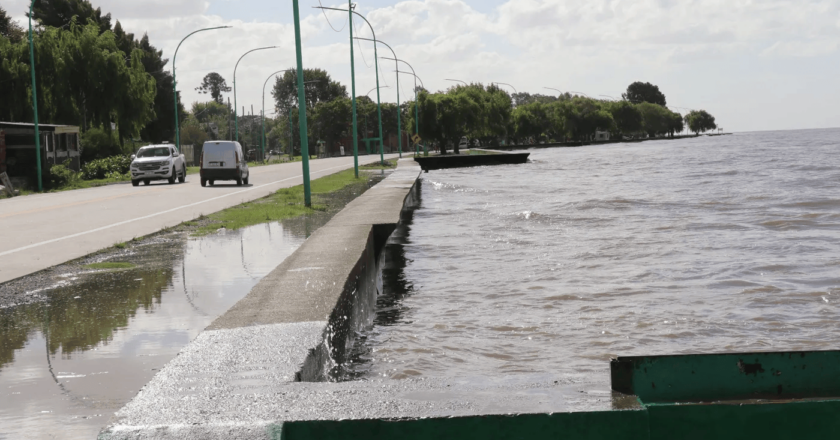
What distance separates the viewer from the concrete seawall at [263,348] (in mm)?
3637

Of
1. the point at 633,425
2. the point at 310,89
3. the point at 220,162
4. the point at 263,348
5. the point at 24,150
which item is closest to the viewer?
the point at 633,425

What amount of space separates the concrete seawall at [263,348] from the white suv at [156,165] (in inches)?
1130

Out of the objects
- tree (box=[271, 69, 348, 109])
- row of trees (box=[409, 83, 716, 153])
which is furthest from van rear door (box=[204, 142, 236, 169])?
tree (box=[271, 69, 348, 109])

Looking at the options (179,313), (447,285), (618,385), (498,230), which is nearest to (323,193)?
(498,230)

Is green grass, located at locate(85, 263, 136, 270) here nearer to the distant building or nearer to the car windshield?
the distant building

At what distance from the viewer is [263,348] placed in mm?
5195

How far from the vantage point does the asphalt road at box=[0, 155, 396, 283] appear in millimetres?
12781

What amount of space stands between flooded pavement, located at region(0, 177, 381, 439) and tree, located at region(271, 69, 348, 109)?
15152 cm

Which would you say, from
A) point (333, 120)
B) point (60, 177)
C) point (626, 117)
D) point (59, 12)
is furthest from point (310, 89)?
point (60, 177)

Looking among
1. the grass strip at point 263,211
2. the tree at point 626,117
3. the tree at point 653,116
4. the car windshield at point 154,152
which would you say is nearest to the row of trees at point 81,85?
the car windshield at point 154,152

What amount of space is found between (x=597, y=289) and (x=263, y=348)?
633cm

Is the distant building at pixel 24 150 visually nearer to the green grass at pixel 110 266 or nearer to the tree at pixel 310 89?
the green grass at pixel 110 266

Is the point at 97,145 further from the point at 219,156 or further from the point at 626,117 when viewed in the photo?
the point at 626,117

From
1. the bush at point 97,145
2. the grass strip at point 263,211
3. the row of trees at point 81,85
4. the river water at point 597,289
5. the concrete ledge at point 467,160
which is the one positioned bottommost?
the river water at point 597,289
